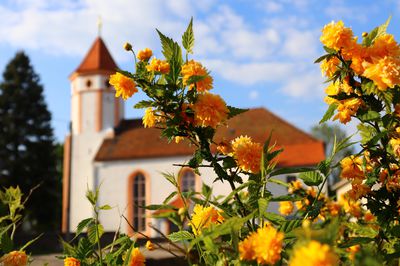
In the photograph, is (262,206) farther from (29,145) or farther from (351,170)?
(29,145)

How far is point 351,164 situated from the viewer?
1961 mm

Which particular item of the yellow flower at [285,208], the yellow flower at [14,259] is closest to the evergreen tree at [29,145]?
the yellow flower at [285,208]

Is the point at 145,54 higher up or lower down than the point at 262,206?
higher up

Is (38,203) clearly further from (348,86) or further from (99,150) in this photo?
(348,86)

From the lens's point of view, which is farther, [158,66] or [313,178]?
[313,178]

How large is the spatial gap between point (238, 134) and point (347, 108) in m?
23.0

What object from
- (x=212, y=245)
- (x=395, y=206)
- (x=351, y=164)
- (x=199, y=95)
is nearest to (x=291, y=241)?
(x=212, y=245)

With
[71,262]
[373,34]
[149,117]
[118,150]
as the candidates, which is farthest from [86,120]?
[373,34]

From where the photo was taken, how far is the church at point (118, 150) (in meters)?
25.3

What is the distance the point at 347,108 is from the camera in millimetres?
1707

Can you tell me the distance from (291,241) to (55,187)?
31471mm

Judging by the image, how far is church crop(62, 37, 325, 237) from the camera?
997 inches

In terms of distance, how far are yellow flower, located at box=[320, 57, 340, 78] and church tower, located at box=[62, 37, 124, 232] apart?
86.8 ft

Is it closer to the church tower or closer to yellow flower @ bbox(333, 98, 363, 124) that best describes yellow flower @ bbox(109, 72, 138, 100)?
yellow flower @ bbox(333, 98, 363, 124)
